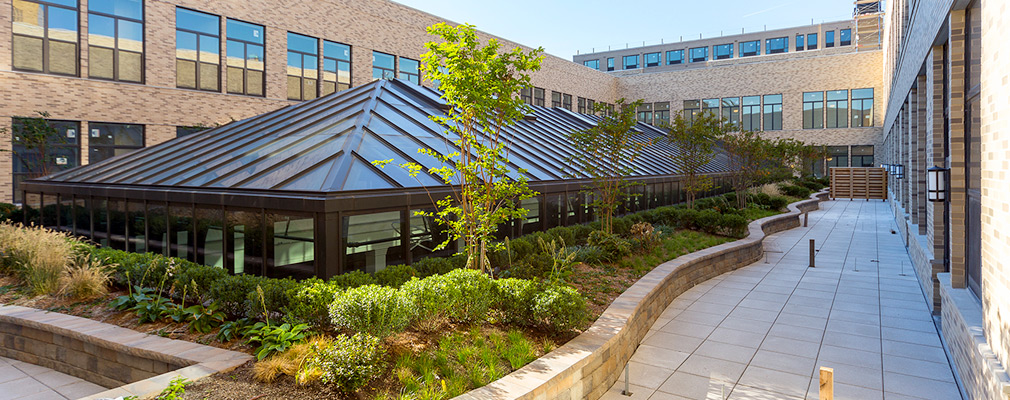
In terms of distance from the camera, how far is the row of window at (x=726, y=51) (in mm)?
65438

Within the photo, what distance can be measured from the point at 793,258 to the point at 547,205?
7.00 m

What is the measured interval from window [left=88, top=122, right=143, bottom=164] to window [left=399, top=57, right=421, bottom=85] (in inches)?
531

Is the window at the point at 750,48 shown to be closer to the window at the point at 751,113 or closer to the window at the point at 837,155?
the window at the point at 751,113

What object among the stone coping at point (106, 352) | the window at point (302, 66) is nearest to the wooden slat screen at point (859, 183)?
the window at point (302, 66)

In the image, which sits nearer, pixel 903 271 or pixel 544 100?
pixel 903 271

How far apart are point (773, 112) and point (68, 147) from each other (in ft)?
160

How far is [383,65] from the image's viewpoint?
2972cm

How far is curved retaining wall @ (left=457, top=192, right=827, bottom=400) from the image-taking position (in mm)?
5160

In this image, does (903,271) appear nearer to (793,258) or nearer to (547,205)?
(793,258)

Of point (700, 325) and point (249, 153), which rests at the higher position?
point (249, 153)

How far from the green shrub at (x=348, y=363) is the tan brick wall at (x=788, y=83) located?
1938 inches

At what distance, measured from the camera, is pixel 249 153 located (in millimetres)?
11938

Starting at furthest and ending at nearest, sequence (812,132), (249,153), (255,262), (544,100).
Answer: (812,132) < (544,100) < (249,153) < (255,262)

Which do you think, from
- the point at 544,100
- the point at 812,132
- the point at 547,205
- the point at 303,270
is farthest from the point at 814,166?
the point at 303,270
